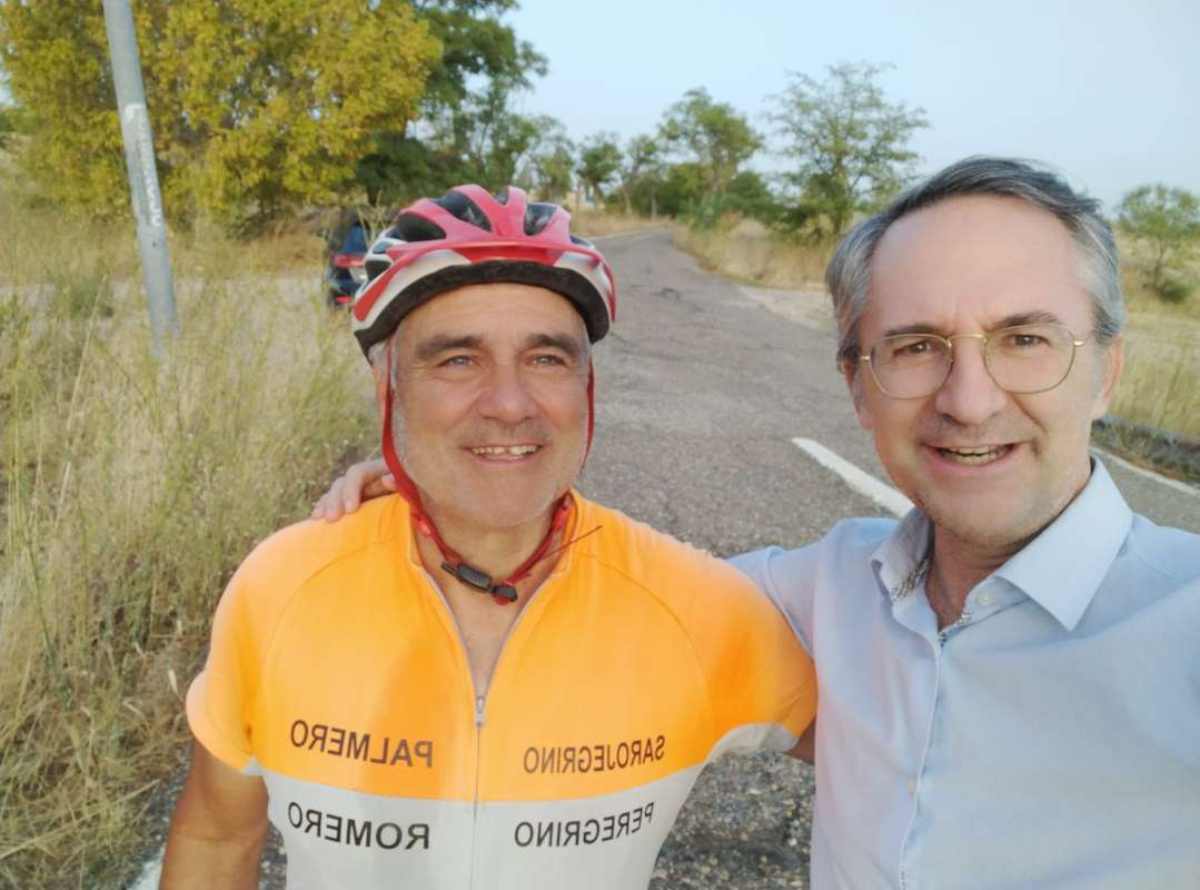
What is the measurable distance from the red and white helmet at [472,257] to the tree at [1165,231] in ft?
114

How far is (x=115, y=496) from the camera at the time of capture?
3189 millimetres

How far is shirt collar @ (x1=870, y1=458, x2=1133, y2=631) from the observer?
4.36ft

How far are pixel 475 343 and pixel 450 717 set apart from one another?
0.73 m

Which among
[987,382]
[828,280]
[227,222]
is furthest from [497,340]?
[227,222]

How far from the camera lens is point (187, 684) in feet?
9.78

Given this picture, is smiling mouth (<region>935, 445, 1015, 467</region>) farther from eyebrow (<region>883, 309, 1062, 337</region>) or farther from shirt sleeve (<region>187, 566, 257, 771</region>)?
shirt sleeve (<region>187, 566, 257, 771</region>)

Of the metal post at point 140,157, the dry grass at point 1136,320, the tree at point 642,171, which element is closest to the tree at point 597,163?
the tree at point 642,171

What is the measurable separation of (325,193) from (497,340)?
1924cm

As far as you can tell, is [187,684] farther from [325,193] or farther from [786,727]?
[325,193]

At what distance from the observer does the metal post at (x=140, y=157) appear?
4.82 meters

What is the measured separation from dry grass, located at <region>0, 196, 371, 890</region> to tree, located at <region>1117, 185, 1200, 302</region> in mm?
33454

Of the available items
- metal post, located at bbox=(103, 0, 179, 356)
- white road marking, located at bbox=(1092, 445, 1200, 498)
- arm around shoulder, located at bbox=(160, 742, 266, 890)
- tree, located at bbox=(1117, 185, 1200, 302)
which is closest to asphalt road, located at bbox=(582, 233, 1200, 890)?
white road marking, located at bbox=(1092, 445, 1200, 498)

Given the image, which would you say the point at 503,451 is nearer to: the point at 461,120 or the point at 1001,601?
the point at 1001,601

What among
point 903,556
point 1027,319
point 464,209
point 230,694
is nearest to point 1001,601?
point 903,556
